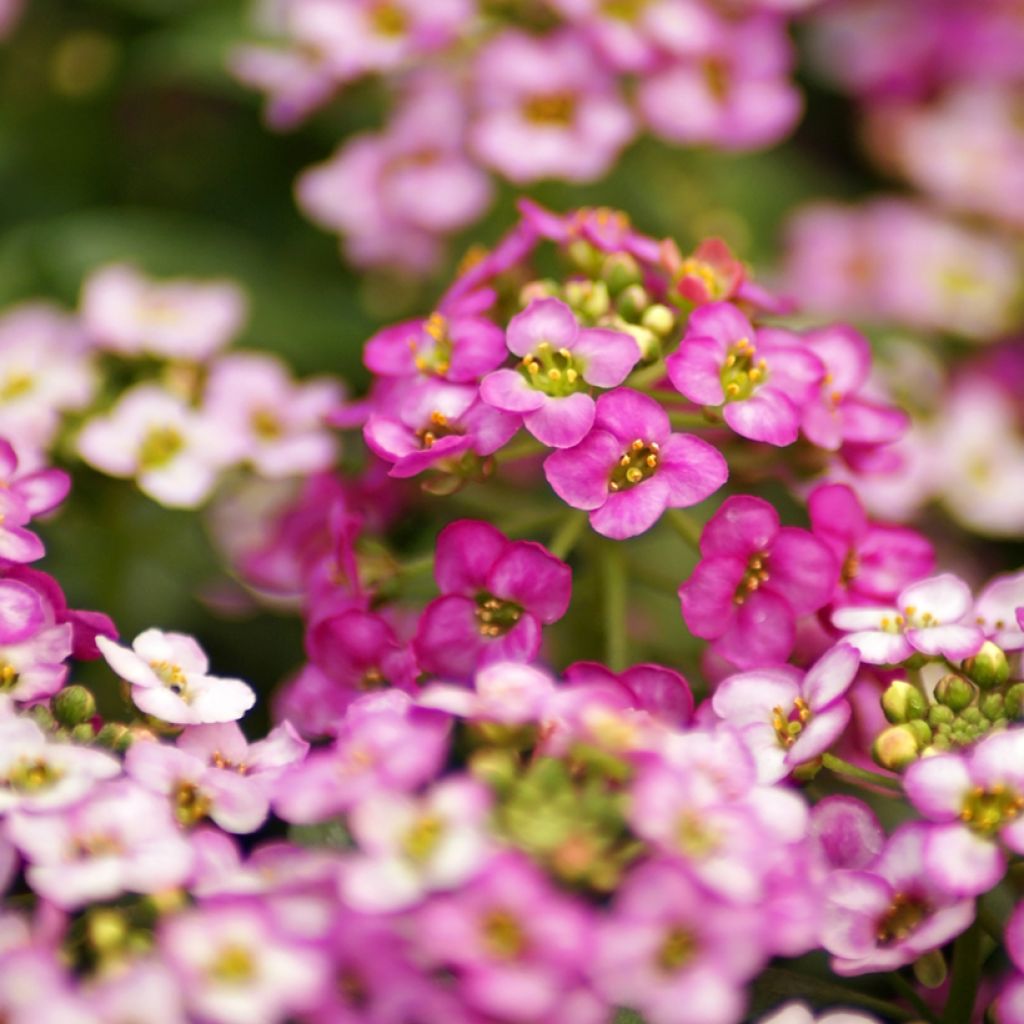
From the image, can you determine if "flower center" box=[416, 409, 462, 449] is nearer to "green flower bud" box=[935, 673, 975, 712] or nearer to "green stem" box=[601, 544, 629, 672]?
"green stem" box=[601, 544, 629, 672]

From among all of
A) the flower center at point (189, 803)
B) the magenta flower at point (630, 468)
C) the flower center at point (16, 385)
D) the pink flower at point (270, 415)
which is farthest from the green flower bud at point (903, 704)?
the flower center at point (16, 385)

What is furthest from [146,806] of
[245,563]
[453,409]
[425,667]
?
[245,563]

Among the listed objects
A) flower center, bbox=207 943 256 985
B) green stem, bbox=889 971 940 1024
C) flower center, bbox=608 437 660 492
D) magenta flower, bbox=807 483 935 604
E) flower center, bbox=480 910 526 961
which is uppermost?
flower center, bbox=608 437 660 492

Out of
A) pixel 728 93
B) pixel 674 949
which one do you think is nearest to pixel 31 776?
pixel 674 949

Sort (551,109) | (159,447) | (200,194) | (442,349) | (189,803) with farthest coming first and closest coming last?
(200,194)
(551,109)
(159,447)
(442,349)
(189,803)

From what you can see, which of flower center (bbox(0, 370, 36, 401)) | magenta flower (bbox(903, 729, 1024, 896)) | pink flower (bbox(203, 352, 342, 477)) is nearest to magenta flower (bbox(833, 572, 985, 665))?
magenta flower (bbox(903, 729, 1024, 896))

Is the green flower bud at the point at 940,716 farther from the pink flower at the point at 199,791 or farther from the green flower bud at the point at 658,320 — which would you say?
the pink flower at the point at 199,791

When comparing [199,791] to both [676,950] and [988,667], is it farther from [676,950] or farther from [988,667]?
→ [988,667]
